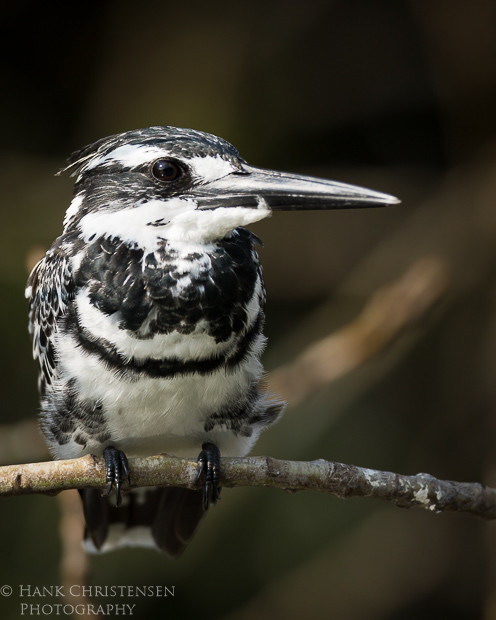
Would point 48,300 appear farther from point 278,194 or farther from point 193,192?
point 278,194

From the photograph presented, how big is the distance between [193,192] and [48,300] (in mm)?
564

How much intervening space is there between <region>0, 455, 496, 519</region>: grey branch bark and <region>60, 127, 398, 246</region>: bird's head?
0.58m

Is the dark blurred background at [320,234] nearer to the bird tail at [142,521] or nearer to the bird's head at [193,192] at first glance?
the bird tail at [142,521]

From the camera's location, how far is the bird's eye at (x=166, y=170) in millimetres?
2229

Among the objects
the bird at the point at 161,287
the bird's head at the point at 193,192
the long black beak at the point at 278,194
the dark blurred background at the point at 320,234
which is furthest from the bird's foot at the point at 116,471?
the dark blurred background at the point at 320,234

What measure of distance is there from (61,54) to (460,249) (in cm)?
228

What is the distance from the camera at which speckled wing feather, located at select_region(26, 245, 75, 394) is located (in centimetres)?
236

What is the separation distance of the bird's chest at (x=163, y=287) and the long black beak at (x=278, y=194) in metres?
0.15

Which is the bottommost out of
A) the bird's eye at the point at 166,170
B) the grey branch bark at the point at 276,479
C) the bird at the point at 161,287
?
the grey branch bark at the point at 276,479

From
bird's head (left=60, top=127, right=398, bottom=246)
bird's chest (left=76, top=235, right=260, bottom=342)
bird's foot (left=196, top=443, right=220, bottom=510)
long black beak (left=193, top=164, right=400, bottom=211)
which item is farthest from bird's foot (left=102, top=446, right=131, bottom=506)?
long black beak (left=193, top=164, right=400, bottom=211)

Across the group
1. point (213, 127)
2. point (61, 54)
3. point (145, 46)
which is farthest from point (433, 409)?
point (61, 54)

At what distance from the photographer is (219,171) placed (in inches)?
88.0

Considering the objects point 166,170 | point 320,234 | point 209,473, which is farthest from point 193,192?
point 320,234

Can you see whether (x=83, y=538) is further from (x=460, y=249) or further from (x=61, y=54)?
(x=61, y=54)
